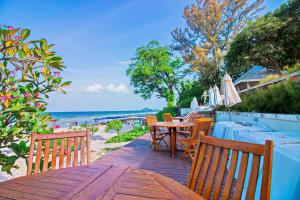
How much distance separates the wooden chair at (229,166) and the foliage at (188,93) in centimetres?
1639

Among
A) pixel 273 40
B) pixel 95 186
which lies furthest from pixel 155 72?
pixel 95 186

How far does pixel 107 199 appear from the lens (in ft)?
3.12

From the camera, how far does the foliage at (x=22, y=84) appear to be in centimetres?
187

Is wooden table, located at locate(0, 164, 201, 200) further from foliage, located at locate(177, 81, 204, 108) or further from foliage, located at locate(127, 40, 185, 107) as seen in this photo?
foliage, located at locate(127, 40, 185, 107)

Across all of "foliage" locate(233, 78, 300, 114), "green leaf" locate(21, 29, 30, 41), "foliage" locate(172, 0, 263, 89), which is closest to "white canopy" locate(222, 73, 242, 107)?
"foliage" locate(233, 78, 300, 114)

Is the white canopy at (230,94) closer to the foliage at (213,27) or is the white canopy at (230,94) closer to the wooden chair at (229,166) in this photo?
the wooden chair at (229,166)

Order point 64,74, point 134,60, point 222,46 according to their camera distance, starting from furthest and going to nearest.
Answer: point 134,60 < point 222,46 < point 64,74

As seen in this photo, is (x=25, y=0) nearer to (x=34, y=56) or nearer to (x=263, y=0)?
(x=34, y=56)

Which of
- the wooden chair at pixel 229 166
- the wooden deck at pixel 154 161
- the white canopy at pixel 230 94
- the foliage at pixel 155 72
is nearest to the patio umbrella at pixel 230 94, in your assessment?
the white canopy at pixel 230 94

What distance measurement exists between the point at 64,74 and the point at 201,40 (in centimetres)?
1623

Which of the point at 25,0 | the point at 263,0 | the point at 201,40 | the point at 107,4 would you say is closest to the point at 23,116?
the point at 25,0

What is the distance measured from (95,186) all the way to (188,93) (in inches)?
763

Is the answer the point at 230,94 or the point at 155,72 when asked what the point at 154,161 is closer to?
the point at 230,94

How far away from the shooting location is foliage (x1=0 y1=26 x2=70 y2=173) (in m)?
1.87
